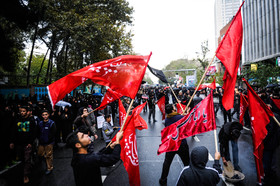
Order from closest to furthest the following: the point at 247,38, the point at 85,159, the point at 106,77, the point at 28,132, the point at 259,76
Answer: the point at 85,159, the point at 106,77, the point at 28,132, the point at 259,76, the point at 247,38

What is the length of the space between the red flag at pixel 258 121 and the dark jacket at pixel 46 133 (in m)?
4.79

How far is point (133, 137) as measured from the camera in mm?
3730

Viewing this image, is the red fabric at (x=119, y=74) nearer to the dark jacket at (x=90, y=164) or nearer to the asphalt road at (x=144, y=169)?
the dark jacket at (x=90, y=164)

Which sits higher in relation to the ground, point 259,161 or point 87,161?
point 87,161

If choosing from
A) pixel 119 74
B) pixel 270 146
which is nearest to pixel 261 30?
pixel 270 146

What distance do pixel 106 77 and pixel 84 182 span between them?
1787 millimetres

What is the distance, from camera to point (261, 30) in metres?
27.8

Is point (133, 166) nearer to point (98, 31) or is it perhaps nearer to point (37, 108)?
point (37, 108)

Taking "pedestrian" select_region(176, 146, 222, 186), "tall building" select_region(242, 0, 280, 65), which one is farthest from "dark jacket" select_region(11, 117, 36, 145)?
"tall building" select_region(242, 0, 280, 65)

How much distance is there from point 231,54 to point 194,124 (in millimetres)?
Answer: 1591

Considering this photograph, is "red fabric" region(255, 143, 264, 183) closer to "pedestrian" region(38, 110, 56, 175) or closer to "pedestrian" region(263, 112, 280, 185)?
"pedestrian" region(263, 112, 280, 185)

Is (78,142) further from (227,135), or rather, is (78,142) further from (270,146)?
(270,146)

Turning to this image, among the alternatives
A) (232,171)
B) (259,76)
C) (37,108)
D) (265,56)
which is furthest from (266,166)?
(265,56)

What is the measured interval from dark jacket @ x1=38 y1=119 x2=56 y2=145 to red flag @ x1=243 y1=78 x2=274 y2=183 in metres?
4.79
